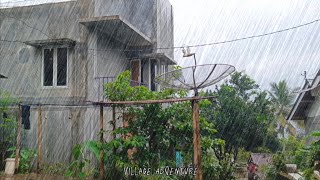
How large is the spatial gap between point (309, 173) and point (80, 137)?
22.5ft

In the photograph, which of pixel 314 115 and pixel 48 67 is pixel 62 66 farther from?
pixel 314 115

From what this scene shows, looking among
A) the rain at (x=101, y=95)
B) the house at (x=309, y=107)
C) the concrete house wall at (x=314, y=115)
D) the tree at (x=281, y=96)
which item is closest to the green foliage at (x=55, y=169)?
the rain at (x=101, y=95)

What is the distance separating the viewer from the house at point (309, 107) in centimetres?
1110

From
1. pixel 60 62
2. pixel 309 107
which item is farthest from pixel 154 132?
pixel 309 107

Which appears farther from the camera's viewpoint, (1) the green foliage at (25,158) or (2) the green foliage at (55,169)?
(2) the green foliage at (55,169)

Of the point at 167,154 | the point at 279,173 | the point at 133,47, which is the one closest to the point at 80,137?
the point at 167,154

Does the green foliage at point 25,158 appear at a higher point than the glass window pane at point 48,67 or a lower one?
lower

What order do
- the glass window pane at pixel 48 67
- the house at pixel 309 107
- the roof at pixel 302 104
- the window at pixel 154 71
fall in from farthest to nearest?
the window at pixel 154 71 < the roof at pixel 302 104 < the house at pixel 309 107 < the glass window pane at pixel 48 67

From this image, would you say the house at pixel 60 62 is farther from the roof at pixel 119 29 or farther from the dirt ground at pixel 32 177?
the dirt ground at pixel 32 177

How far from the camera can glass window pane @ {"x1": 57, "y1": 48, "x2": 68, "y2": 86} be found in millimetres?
10867

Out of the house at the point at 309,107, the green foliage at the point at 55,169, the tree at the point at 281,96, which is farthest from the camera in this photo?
the tree at the point at 281,96

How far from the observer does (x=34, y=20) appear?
11367 mm

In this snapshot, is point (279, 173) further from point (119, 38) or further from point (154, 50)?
point (119, 38)

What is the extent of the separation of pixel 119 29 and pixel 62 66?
243 centimetres
